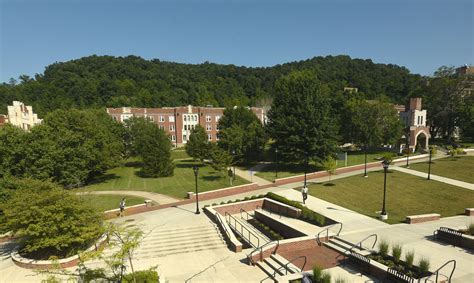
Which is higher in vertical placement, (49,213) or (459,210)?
(49,213)

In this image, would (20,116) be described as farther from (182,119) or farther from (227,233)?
(227,233)

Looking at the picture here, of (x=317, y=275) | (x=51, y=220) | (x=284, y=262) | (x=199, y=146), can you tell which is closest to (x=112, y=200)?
(x=51, y=220)

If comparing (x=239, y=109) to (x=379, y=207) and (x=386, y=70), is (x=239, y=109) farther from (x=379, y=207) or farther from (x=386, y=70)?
(x=386, y=70)

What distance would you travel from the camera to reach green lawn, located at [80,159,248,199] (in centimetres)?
3120

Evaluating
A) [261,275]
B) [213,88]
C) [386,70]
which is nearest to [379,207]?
[261,275]

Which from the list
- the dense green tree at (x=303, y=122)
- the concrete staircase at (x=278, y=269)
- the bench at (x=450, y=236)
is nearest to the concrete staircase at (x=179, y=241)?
the concrete staircase at (x=278, y=269)

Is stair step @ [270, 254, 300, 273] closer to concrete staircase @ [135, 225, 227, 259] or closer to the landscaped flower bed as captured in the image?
the landscaped flower bed

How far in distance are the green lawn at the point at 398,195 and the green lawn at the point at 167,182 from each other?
1123 cm

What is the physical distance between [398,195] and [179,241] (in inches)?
724

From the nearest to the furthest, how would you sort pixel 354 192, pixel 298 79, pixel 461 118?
1. pixel 354 192
2. pixel 298 79
3. pixel 461 118

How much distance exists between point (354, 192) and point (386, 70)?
131459 mm

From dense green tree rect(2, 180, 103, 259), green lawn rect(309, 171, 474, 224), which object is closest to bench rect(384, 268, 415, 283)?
green lawn rect(309, 171, 474, 224)

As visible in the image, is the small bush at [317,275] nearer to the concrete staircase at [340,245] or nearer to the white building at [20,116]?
the concrete staircase at [340,245]

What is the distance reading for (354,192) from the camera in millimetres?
26375
